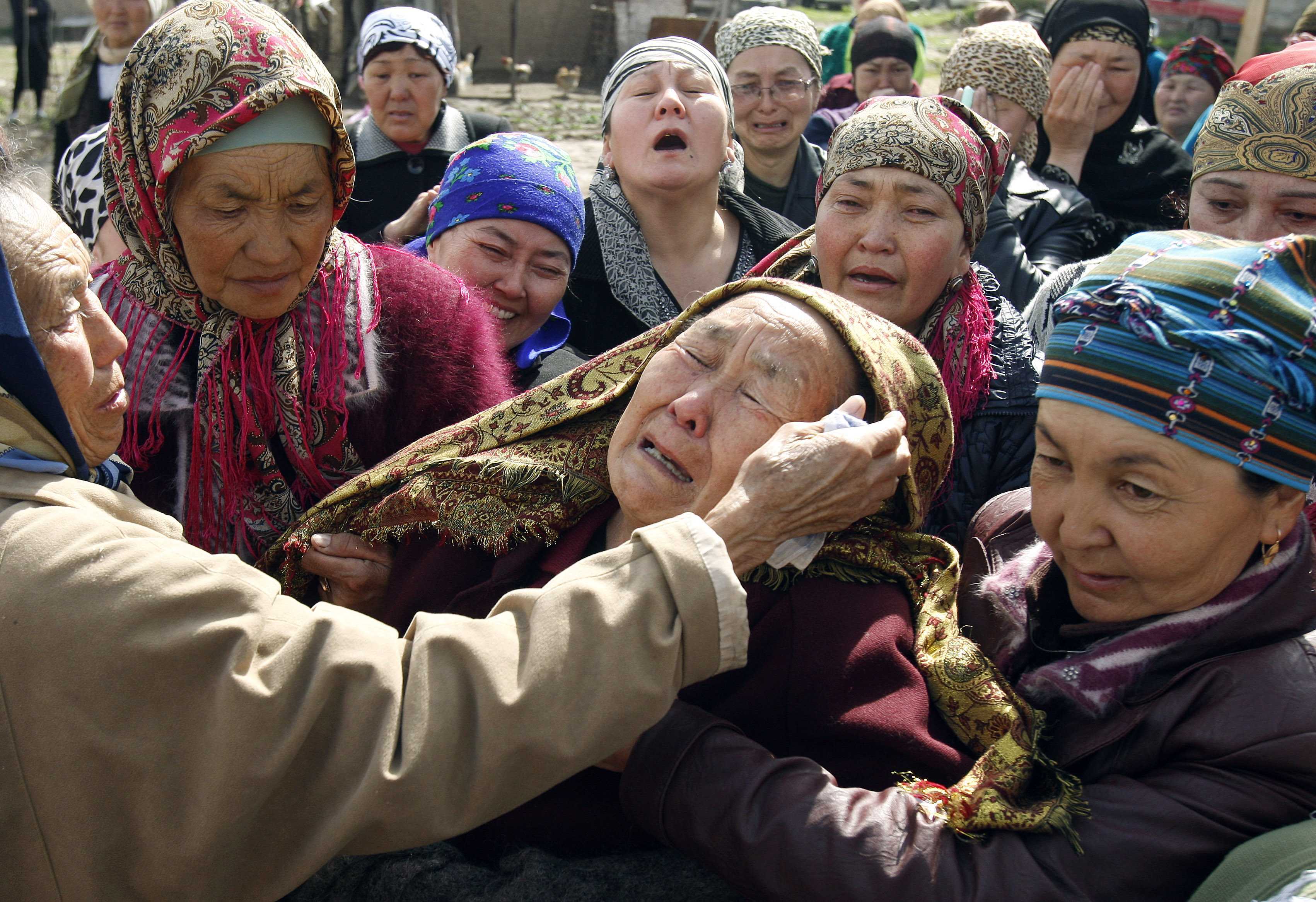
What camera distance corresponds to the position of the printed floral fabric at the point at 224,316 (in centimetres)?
251

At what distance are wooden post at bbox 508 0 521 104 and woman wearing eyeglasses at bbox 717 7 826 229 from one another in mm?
11071

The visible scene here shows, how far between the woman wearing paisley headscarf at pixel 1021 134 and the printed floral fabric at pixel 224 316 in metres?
2.40

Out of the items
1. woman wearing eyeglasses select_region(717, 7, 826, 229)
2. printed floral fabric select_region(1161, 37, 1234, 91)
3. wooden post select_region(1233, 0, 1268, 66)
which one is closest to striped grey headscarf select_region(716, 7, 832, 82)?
woman wearing eyeglasses select_region(717, 7, 826, 229)

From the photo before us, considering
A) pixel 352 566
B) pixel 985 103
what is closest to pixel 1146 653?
pixel 352 566

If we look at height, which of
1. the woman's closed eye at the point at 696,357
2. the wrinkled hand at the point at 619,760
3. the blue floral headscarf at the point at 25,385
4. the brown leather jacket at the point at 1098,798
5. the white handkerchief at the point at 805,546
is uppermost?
the blue floral headscarf at the point at 25,385

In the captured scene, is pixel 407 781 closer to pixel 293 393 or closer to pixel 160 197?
pixel 293 393

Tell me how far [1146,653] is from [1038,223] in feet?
9.62

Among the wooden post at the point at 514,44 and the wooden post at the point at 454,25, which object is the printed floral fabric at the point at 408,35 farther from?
the wooden post at the point at 454,25

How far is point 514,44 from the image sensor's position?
53.0 ft

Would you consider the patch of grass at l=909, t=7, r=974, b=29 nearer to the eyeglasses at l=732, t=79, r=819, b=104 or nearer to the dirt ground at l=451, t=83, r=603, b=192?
the dirt ground at l=451, t=83, r=603, b=192

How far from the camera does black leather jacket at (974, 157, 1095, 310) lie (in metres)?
3.93

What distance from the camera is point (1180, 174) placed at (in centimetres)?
504

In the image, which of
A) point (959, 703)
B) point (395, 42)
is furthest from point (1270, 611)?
point (395, 42)

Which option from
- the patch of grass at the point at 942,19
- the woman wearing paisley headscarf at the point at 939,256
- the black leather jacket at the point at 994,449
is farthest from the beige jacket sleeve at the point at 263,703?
the patch of grass at the point at 942,19
